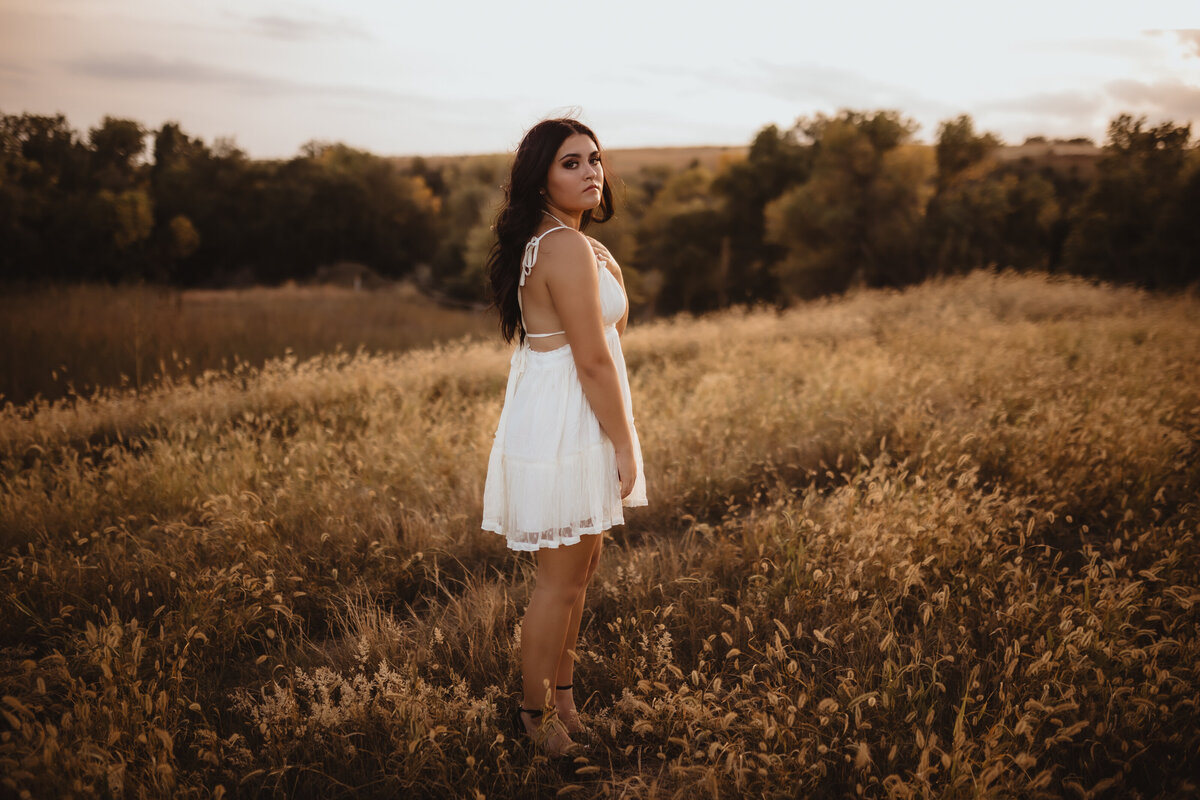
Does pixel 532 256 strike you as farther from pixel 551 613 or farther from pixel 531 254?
pixel 551 613

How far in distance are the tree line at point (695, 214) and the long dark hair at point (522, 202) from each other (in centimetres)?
821

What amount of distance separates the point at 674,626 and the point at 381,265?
49.8 meters

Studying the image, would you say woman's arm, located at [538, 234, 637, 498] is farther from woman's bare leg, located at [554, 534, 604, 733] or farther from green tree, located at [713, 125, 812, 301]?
green tree, located at [713, 125, 812, 301]

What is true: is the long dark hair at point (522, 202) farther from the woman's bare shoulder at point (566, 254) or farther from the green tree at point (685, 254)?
the green tree at point (685, 254)

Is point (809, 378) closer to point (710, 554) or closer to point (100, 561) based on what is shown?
point (710, 554)

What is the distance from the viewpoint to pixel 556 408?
2.24m

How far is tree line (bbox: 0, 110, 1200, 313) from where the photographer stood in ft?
65.8

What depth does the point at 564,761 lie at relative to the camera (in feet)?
7.71

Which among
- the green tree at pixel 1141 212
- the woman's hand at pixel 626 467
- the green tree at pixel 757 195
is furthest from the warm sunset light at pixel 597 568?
the green tree at pixel 757 195

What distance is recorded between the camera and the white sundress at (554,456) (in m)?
2.21

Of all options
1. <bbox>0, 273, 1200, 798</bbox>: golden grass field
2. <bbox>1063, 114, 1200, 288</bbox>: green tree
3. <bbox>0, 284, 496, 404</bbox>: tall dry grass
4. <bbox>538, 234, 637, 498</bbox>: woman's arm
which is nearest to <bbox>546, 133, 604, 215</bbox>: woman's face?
<bbox>538, 234, 637, 498</bbox>: woman's arm

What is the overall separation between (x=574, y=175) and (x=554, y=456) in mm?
1030

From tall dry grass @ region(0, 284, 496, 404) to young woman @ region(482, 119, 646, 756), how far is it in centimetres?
602

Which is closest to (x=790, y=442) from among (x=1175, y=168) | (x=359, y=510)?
(x=359, y=510)
